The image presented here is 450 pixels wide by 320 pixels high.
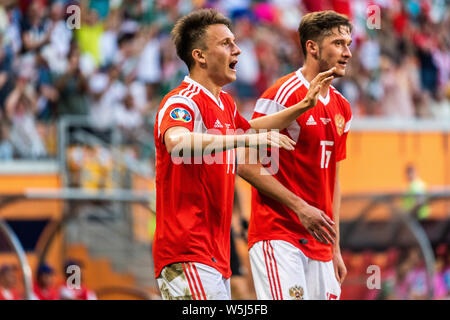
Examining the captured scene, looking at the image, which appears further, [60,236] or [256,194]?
[60,236]

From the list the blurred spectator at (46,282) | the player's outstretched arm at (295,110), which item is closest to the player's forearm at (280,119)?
the player's outstretched arm at (295,110)

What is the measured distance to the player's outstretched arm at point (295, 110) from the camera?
485 cm

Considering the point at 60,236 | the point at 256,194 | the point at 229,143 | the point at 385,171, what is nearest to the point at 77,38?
the point at 60,236

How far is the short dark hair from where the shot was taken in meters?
5.11

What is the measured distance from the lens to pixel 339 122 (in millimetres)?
5723

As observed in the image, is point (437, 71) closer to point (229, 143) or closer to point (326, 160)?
point (326, 160)

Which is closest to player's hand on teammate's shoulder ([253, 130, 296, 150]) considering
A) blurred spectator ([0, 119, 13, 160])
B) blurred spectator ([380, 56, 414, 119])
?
blurred spectator ([0, 119, 13, 160])

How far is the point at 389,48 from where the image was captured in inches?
699

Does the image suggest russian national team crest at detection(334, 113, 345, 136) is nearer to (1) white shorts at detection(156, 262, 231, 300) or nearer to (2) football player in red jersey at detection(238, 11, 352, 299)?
(2) football player in red jersey at detection(238, 11, 352, 299)

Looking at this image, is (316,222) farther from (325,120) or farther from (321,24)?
(321,24)

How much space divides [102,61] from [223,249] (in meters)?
9.27

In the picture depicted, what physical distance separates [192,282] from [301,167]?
1.21 meters

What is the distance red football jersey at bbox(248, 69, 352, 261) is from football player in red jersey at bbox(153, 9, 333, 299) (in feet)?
1.62
